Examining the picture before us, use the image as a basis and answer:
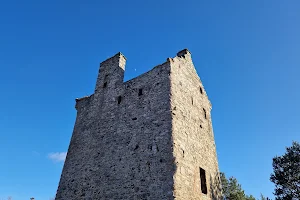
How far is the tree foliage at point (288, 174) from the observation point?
18562 mm

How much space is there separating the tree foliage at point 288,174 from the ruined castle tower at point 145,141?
395 inches

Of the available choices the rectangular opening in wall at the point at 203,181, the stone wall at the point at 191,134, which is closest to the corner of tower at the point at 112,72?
the stone wall at the point at 191,134

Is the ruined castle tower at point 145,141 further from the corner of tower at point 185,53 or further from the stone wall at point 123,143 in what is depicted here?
the corner of tower at point 185,53

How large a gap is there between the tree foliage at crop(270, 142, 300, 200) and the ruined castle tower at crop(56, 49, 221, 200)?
395 inches

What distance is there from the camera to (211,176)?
12.0 meters

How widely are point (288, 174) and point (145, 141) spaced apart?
1561cm

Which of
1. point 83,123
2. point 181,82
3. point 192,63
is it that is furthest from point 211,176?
point 83,123

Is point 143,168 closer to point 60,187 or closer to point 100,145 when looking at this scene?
point 100,145

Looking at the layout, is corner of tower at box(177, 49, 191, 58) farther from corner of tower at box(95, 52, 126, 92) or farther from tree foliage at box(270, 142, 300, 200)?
tree foliage at box(270, 142, 300, 200)

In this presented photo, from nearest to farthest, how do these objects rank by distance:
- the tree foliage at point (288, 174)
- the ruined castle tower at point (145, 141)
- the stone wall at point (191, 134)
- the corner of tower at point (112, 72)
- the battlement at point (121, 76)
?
the ruined castle tower at point (145, 141), the stone wall at point (191, 134), the battlement at point (121, 76), the corner of tower at point (112, 72), the tree foliage at point (288, 174)

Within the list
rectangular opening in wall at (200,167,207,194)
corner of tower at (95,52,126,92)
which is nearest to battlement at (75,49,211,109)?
corner of tower at (95,52,126,92)

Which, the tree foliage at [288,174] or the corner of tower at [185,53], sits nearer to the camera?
the corner of tower at [185,53]

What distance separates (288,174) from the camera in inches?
763

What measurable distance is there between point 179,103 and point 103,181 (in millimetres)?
5150
